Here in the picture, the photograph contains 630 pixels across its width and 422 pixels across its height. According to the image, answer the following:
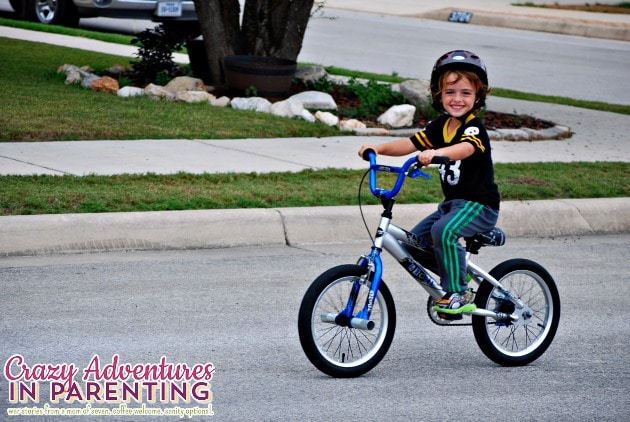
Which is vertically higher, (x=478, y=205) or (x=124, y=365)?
(x=478, y=205)

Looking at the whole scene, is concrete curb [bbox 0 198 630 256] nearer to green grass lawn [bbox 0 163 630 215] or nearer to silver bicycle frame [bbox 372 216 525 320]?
green grass lawn [bbox 0 163 630 215]

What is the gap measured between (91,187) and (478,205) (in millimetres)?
3784

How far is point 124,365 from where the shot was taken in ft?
16.8

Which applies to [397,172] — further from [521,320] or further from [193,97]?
[193,97]

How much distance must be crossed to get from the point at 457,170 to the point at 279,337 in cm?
131

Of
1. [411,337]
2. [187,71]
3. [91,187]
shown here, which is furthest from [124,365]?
[187,71]

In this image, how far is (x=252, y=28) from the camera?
13.5 meters

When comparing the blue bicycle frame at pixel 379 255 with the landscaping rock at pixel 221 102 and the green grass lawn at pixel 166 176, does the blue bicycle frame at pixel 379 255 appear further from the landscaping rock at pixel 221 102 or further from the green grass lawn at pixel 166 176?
the landscaping rock at pixel 221 102

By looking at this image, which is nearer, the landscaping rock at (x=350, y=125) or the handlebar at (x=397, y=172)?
the handlebar at (x=397, y=172)

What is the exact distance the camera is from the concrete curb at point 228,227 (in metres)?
7.22

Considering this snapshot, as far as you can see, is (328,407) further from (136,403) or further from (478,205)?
(478,205)

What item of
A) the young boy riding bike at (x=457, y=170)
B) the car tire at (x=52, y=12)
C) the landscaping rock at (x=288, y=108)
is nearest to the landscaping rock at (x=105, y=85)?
the landscaping rock at (x=288, y=108)

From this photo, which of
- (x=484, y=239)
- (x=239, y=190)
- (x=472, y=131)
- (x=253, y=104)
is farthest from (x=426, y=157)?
(x=253, y=104)

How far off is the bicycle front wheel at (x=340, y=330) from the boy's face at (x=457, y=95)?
959mm
